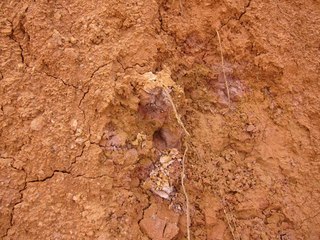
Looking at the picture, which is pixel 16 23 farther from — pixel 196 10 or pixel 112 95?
pixel 196 10

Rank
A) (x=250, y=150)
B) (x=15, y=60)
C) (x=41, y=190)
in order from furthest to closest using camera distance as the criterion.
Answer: (x=250, y=150), (x=15, y=60), (x=41, y=190)

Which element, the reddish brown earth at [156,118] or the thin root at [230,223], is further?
the thin root at [230,223]

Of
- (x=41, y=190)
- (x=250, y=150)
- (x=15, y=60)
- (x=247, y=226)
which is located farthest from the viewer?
(x=250, y=150)

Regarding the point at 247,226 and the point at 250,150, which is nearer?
the point at 247,226

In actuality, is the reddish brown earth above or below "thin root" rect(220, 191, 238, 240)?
above

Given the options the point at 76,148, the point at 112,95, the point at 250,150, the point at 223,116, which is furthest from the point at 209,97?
the point at 76,148

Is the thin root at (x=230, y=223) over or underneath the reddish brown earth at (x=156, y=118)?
underneath

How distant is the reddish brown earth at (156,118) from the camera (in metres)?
1.93

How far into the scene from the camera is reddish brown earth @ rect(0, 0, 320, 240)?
193 centimetres

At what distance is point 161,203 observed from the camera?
6.84 feet

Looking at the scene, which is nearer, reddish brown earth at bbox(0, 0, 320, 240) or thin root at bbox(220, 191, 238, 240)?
reddish brown earth at bbox(0, 0, 320, 240)

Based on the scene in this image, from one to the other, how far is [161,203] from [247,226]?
1.64 feet

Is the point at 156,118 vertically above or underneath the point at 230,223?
above

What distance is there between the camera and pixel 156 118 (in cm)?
214
